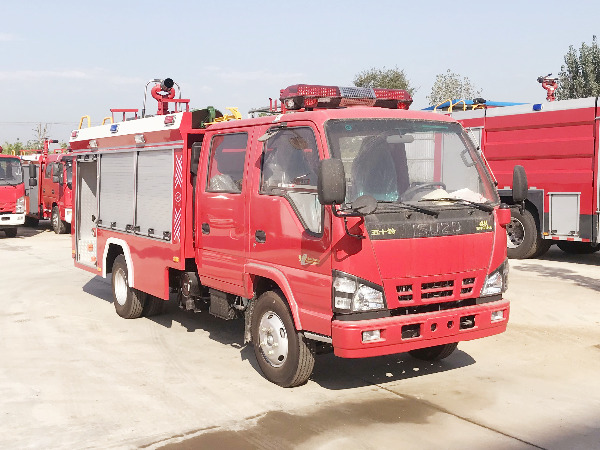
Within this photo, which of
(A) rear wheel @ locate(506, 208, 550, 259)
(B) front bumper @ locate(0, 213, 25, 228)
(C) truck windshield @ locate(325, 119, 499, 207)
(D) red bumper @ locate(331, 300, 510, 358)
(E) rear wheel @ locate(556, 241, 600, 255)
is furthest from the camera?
(B) front bumper @ locate(0, 213, 25, 228)

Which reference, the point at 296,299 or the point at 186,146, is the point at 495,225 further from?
the point at 186,146

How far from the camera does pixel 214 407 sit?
5.63 metres

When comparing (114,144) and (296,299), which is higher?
(114,144)

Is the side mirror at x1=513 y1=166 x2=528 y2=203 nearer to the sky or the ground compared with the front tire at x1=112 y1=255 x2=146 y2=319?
nearer to the sky

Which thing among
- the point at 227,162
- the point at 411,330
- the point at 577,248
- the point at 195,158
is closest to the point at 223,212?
the point at 227,162

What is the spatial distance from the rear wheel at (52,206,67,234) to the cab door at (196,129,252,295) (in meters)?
15.5

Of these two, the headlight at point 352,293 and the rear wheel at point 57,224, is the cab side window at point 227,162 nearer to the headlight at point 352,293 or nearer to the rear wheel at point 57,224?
the headlight at point 352,293

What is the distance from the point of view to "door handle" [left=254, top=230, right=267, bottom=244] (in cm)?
615

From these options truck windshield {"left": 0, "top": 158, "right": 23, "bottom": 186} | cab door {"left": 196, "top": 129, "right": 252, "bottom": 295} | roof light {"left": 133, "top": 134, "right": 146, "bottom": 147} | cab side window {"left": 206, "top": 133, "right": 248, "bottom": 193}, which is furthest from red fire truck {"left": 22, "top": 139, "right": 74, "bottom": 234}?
cab side window {"left": 206, "top": 133, "right": 248, "bottom": 193}

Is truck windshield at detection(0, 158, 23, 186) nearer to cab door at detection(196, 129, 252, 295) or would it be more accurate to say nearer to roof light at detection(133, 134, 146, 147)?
roof light at detection(133, 134, 146, 147)

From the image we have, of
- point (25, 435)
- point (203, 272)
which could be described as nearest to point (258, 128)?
point (203, 272)

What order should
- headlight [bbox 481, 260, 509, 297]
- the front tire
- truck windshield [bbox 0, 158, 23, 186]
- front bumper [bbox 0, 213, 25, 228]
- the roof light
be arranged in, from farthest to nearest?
1. truck windshield [bbox 0, 158, 23, 186]
2. front bumper [bbox 0, 213, 25, 228]
3. the front tire
4. the roof light
5. headlight [bbox 481, 260, 509, 297]

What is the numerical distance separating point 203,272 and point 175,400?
1.75 metres

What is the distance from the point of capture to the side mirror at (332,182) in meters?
5.05
